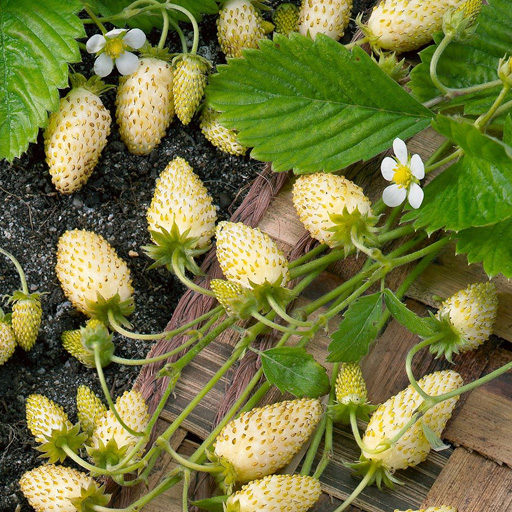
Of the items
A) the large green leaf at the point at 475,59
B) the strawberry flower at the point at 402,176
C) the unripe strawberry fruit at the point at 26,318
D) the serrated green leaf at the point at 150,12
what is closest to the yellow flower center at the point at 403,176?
the strawberry flower at the point at 402,176

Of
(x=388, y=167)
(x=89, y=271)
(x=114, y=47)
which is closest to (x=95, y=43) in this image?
(x=114, y=47)

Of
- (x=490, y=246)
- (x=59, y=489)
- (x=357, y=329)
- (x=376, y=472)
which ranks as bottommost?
(x=59, y=489)

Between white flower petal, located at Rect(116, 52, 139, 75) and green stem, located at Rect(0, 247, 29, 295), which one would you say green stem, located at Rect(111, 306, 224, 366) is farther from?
white flower petal, located at Rect(116, 52, 139, 75)

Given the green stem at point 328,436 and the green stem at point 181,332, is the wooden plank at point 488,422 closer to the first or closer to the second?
the green stem at point 328,436

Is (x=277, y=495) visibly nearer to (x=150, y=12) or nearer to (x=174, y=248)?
(x=174, y=248)

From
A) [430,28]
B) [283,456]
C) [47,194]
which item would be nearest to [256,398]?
[283,456]

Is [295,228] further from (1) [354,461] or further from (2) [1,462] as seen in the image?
(2) [1,462]
